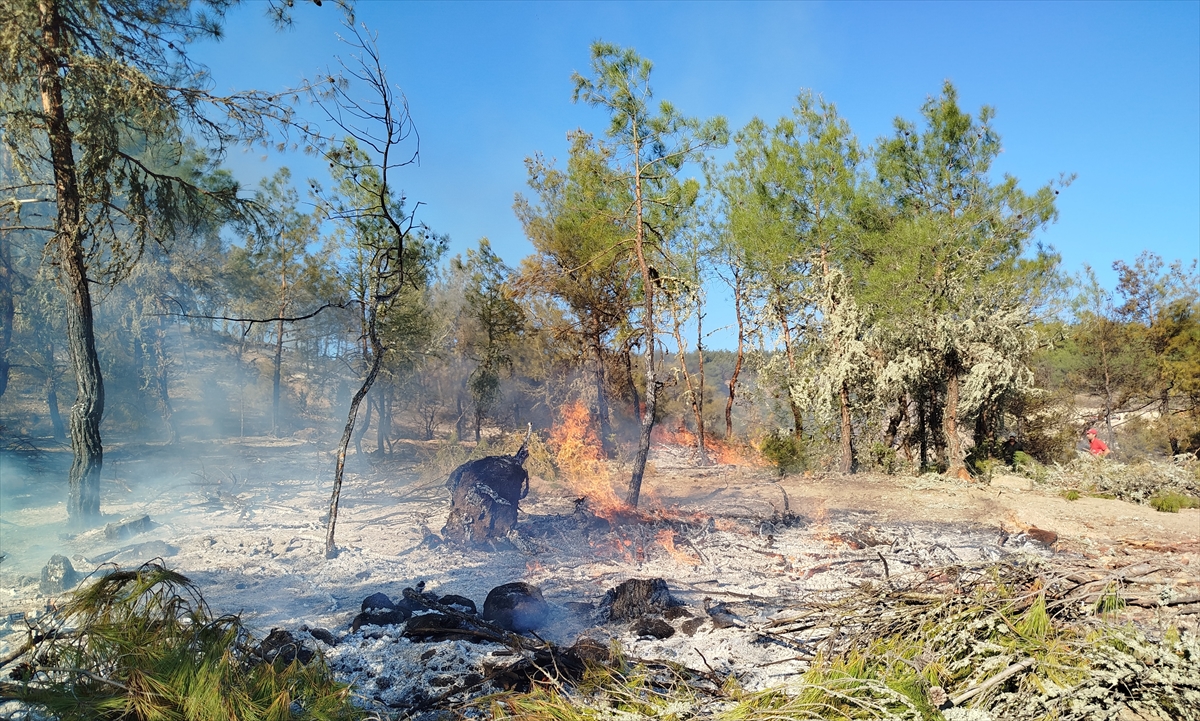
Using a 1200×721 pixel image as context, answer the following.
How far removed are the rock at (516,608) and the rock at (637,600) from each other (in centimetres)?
65

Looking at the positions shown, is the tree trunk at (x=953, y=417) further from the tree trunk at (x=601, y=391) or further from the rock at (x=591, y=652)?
the rock at (x=591, y=652)

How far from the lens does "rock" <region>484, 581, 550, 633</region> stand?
209 inches

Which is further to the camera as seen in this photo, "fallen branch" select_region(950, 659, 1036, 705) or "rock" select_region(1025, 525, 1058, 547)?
"rock" select_region(1025, 525, 1058, 547)

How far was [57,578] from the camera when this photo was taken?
5.87 m

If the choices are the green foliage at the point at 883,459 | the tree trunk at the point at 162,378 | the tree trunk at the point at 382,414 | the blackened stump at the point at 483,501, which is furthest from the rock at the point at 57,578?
the green foliage at the point at 883,459

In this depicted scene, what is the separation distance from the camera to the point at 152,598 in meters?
3.26

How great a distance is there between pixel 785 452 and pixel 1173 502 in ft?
25.3

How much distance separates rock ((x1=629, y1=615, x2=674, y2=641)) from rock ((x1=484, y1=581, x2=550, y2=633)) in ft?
3.00

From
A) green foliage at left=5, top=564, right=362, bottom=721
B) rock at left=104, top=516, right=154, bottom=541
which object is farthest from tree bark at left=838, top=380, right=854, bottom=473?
rock at left=104, top=516, right=154, bottom=541

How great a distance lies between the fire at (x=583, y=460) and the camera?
1044 cm

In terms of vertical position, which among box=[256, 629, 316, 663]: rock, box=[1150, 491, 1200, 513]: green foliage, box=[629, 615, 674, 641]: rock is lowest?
box=[629, 615, 674, 641]: rock

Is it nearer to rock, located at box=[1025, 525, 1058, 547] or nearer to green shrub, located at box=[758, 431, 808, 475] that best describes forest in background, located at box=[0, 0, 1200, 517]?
green shrub, located at box=[758, 431, 808, 475]

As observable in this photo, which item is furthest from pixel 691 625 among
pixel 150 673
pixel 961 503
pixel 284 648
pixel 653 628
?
pixel 961 503

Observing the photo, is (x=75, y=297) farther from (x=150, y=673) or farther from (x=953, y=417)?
(x=953, y=417)
